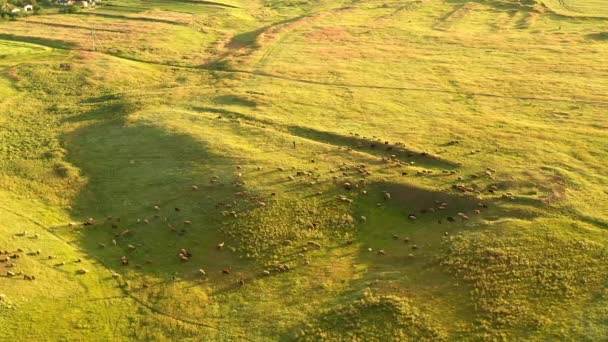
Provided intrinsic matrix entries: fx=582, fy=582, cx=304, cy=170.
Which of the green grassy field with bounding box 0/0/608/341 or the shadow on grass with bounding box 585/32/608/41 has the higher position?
the shadow on grass with bounding box 585/32/608/41

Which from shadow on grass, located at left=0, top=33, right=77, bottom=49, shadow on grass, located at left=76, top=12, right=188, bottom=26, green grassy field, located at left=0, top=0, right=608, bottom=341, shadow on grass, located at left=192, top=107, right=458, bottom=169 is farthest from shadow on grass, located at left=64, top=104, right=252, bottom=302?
shadow on grass, located at left=76, top=12, right=188, bottom=26

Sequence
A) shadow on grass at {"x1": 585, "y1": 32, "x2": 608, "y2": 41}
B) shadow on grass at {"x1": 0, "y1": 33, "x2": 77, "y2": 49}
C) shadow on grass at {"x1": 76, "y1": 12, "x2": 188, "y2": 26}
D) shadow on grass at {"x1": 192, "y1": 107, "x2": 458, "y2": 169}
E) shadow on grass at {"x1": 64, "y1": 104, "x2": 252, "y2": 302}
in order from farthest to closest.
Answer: shadow on grass at {"x1": 76, "y1": 12, "x2": 188, "y2": 26} → shadow on grass at {"x1": 0, "y1": 33, "x2": 77, "y2": 49} → shadow on grass at {"x1": 585, "y1": 32, "x2": 608, "y2": 41} → shadow on grass at {"x1": 192, "y1": 107, "x2": 458, "y2": 169} → shadow on grass at {"x1": 64, "y1": 104, "x2": 252, "y2": 302}

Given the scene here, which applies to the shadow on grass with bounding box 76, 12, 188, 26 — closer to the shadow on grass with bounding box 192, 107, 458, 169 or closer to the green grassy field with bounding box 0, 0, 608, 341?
the green grassy field with bounding box 0, 0, 608, 341

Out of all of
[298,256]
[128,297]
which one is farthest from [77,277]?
[298,256]

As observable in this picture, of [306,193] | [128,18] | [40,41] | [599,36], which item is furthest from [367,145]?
[128,18]

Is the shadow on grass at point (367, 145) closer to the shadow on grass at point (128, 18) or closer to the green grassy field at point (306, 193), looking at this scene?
the green grassy field at point (306, 193)

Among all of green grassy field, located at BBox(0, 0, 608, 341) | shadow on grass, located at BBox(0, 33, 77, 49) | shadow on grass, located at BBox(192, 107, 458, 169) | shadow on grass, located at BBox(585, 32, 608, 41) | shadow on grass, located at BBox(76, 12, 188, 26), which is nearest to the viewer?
green grassy field, located at BBox(0, 0, 608, 341)

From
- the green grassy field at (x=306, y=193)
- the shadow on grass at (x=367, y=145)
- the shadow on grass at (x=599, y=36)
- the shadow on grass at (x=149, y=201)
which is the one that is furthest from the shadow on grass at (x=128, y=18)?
the shadow on grass at (x=599, y=36)

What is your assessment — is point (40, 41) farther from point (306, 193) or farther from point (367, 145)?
point (306, 193)
